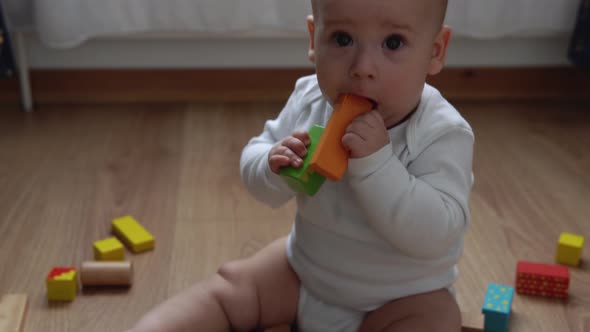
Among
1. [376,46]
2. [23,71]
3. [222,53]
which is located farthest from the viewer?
[222,53]

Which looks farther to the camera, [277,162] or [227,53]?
[227,53]

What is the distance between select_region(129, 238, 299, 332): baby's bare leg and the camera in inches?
34.5

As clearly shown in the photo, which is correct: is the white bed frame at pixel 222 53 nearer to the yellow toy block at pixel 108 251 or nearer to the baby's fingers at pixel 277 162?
the yellow toy block at pixel 108 251

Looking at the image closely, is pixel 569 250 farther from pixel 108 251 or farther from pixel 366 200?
pixel 108 251

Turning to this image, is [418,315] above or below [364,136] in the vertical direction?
below

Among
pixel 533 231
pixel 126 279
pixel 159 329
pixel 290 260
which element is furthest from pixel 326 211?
pixel 533 231

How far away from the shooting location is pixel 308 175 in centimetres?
77

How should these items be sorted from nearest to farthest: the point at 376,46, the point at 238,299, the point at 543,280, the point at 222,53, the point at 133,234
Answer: the point at 376,46 → the point at 238,299 → the point at 543,280 → the point at 133,234 → the point at 222,53

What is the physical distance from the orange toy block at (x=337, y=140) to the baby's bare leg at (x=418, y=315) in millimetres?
180

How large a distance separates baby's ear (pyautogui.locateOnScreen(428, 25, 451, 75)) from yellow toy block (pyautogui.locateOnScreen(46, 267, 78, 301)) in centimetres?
54

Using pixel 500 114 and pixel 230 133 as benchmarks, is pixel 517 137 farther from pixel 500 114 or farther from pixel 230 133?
pixel 230 133

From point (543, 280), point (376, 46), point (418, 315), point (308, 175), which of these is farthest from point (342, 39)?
A: point (543, 280)

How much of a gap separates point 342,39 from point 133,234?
53cm

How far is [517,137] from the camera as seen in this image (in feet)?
5.28
